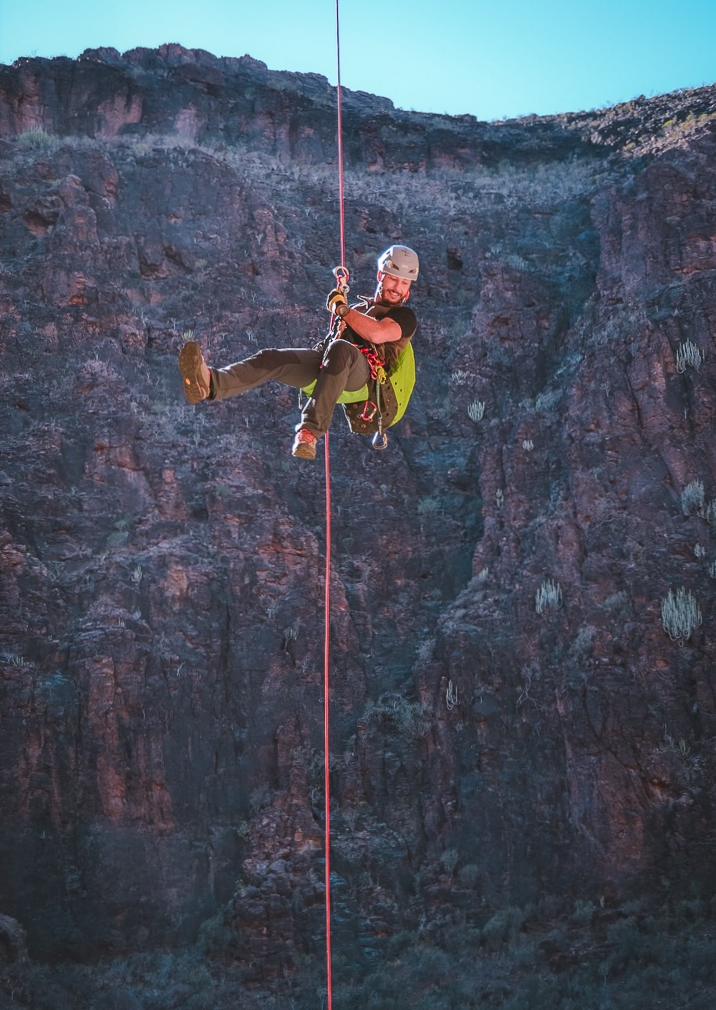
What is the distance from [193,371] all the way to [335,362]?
3.82ft

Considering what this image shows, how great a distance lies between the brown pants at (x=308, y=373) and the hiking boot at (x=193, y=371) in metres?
0.15

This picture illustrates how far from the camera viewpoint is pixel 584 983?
1342cm

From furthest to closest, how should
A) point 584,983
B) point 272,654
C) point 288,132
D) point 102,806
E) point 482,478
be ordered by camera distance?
point 288,132
point 482,478
point 272,654
point 102,806
point 584,983

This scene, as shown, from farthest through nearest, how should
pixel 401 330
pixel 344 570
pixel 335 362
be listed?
pixel 344 570, pixel 401 330, pixel 335 362

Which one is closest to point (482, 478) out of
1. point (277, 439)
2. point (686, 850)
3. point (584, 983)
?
point (277, 439)

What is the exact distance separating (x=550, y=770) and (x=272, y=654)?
364 centimetres

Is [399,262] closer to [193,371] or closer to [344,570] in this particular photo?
[193,371]

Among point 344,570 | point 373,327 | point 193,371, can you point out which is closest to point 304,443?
point 193,371

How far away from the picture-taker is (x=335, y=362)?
9531mm

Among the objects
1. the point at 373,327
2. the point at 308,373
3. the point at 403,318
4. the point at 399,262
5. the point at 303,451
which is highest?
the point at 399,262

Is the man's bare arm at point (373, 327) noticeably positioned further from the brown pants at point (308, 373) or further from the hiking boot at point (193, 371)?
the hiking boot at point (193, 371)

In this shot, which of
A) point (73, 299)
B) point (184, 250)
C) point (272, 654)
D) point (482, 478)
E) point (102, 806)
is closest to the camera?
point (102, 806)

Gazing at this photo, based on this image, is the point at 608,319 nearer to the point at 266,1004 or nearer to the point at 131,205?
the point at 131,205

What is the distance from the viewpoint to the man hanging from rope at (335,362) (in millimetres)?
9062
